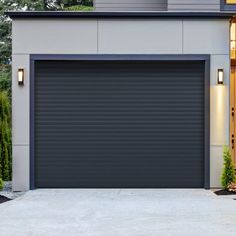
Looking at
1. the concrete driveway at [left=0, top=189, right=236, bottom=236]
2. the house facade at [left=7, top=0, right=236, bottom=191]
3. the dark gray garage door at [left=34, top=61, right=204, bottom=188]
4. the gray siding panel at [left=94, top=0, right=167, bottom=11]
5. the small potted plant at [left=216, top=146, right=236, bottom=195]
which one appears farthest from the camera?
the gray siding panel at [left=94, top=0, right=167, bottom=11]

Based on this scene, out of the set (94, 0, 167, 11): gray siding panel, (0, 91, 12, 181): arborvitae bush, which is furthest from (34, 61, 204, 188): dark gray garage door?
(94, 0, 167, 11): gray siding panel

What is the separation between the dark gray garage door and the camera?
42.7ft

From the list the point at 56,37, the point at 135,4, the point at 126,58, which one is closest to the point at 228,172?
the point at 126,58

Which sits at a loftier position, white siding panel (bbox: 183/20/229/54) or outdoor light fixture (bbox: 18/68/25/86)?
white siding panel (bbox: 183/20/229/54)

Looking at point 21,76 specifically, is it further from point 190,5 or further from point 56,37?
point 190,5

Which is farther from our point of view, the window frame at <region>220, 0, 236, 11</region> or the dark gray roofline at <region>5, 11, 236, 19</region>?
the window frame at <region>220, 0, 236, 11</region>

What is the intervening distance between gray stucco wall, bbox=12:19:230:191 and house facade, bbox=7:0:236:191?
2cm

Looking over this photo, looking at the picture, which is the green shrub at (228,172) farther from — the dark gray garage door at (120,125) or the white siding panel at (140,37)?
the white siding panel at (140,37)

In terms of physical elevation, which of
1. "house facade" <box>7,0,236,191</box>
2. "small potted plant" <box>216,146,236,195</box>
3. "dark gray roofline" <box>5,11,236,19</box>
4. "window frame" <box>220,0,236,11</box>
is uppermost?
"window frame" <box>220,0,236,11</box>

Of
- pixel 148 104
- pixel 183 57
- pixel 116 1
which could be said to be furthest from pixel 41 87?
pixel 116 1

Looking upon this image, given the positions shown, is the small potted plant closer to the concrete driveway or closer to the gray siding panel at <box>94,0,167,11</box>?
the concrete driveway

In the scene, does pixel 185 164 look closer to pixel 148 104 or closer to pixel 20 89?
pixel 148 104

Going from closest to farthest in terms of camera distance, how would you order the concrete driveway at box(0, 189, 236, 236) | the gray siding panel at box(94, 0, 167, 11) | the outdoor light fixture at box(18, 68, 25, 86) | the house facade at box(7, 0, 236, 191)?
the concrete driveway at box(0, 189, 236, 236)
the outdoor light fixture at box(18, 68, 25, 86)
the house facade at box(7, 0, 236, 191)
the gray siding panel at box(94, 0, 167, 11)

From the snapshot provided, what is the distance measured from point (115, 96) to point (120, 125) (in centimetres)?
68
